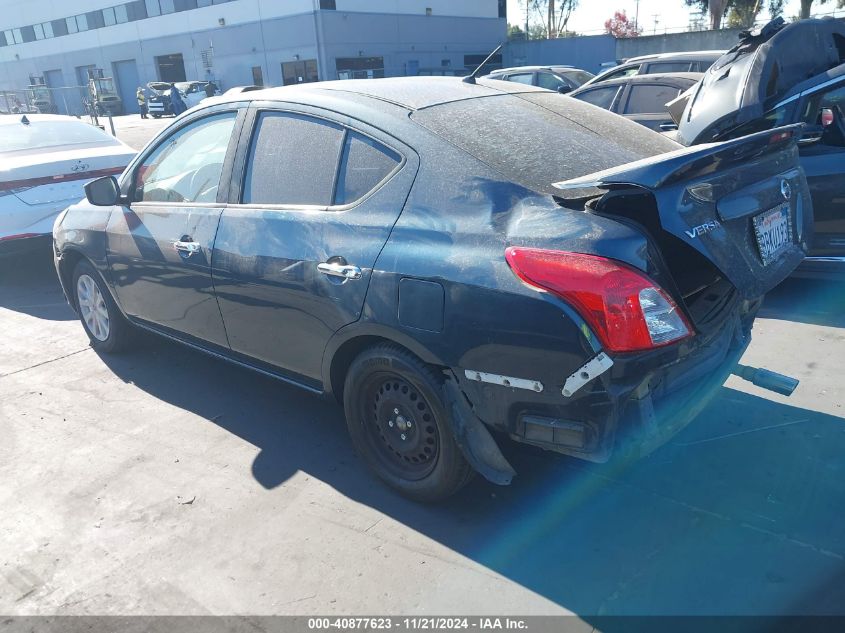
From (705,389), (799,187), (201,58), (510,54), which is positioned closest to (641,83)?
(799,187)

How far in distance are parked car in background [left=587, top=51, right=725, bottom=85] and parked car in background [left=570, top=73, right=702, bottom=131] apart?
3.65 feet

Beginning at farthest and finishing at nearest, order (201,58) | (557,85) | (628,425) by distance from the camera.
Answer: (201,58) < (557,85) < (628,425)

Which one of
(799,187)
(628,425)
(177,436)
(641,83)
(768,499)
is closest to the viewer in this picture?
(628,425)

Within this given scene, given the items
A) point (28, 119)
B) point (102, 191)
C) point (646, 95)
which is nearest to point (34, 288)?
point (28, 119)

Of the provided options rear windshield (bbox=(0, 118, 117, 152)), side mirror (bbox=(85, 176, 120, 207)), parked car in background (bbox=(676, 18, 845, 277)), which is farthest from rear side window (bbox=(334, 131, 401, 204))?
rear windshield (bbox=(0, 118, 117, 152))

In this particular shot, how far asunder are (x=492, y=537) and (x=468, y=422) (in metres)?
0.56

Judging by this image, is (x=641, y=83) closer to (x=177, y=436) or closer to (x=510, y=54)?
(x=177, y=436)

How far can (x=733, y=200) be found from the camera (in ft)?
9.04

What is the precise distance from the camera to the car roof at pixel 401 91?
3.38m

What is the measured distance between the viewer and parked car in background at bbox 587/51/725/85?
10.5 metres

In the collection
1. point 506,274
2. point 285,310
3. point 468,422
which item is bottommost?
point 468,422

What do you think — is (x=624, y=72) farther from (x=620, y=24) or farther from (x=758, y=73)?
(x=620, y=24)

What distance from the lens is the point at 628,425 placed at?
8.39 ft

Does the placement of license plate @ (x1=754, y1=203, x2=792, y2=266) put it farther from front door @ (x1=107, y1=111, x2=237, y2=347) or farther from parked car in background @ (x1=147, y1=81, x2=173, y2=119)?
parked car in background @ (x1=147, y1=81, x2=173, y2=119)
